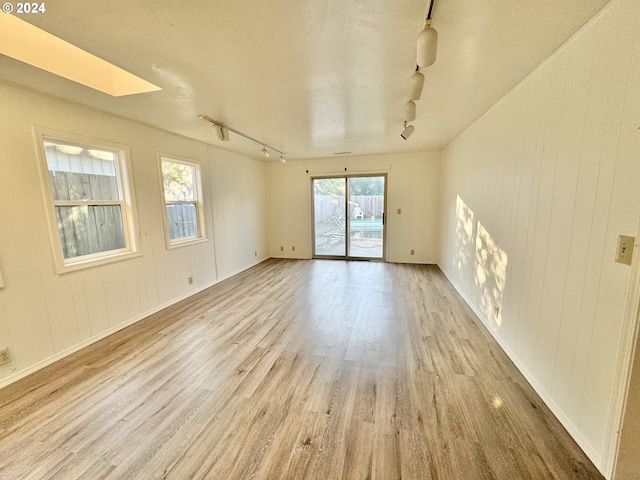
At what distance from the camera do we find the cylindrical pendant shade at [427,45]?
129cm

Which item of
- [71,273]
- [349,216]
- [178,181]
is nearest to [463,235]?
[349,216]

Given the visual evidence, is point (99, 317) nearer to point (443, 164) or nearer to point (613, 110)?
point (613, 110)

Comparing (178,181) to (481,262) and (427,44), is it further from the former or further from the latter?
(481,262)

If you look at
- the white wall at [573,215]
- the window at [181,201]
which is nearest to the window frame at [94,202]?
the window at [181,201]

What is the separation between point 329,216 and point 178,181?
3.44 metres

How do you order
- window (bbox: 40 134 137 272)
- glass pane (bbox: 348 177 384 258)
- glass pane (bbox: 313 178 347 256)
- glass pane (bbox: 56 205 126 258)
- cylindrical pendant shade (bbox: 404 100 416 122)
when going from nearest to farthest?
cylindrical pendant shade (bbox: 404 100 416 122), window (bbox: 40 134 137 272), glass pane (bbox: 56 205 126 258), glass pane (bbox: 348 177 384 258), glass pane (bbox: 313 178 347 256)

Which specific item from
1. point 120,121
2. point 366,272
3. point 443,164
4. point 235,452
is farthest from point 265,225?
point 235,452

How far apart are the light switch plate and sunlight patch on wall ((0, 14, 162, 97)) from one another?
335 centimetres

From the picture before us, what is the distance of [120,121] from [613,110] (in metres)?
4.20

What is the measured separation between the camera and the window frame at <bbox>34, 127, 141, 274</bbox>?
7.60ft

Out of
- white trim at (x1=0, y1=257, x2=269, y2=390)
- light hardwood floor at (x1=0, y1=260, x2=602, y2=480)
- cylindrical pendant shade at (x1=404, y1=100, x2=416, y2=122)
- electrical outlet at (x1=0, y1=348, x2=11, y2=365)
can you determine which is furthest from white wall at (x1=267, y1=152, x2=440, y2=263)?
electrical outlet at (x1=0, y1=348, x2=11, y2=365)

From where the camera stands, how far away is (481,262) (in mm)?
3049

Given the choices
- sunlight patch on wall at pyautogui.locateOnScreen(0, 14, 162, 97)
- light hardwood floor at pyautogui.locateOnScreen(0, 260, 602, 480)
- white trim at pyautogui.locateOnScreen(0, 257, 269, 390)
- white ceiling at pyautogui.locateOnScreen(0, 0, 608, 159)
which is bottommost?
light hardwood floor at pyautogui.locateOnScreen(0, 260, 602, 480)

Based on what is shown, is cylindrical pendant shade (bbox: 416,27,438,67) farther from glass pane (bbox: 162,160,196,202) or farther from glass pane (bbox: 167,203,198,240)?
glass pane (bbox: 167,203,198,240)
